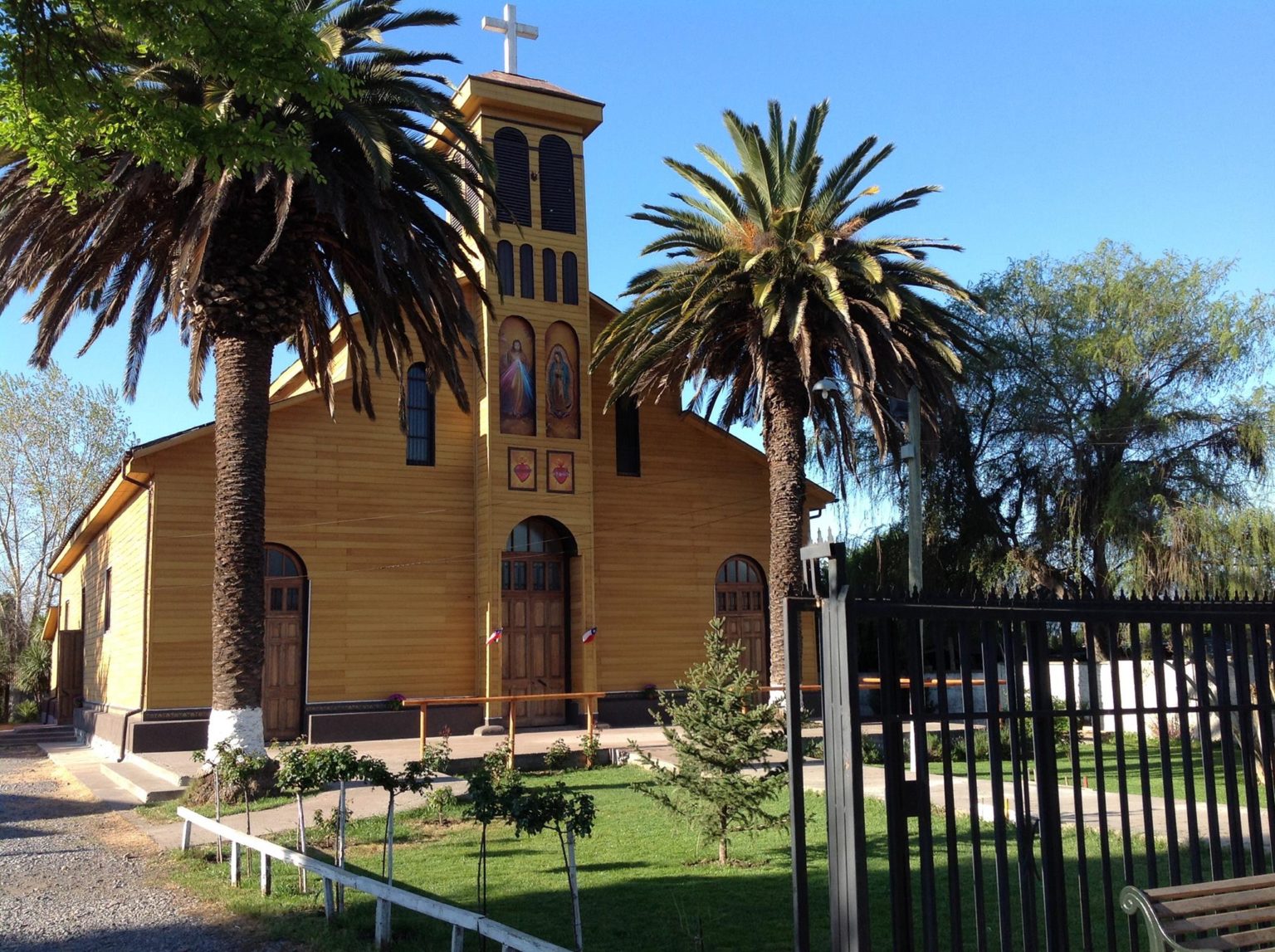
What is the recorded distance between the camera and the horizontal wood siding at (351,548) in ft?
70.1

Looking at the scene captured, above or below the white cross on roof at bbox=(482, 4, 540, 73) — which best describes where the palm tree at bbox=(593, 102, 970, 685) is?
below

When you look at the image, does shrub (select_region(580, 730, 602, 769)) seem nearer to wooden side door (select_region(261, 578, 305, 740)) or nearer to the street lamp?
the street lamp

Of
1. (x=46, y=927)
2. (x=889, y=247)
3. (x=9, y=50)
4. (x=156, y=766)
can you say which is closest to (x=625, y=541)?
(x=889, y=247)

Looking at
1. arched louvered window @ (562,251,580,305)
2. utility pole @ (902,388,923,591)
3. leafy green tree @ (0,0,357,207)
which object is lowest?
utility pole @ (902,388,923,591)

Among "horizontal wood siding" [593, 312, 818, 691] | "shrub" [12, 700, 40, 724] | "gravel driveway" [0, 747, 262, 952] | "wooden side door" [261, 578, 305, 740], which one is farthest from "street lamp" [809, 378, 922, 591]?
"shrub" [12, 700, 40, 724]

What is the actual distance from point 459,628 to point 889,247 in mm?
12136

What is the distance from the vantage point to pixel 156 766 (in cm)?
1831

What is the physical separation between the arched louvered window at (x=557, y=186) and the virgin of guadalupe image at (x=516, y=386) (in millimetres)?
3149

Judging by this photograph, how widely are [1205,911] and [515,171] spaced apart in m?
22.9

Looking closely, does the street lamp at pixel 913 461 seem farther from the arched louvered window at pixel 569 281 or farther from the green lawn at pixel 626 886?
the arched louvered window at pixel 569 281

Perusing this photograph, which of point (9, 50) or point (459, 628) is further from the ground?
point (9, 50)

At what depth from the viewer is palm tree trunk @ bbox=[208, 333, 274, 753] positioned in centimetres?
1538

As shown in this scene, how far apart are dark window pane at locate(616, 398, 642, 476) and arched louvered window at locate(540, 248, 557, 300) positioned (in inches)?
125

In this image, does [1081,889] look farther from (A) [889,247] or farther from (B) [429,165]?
(A) [889,247]
